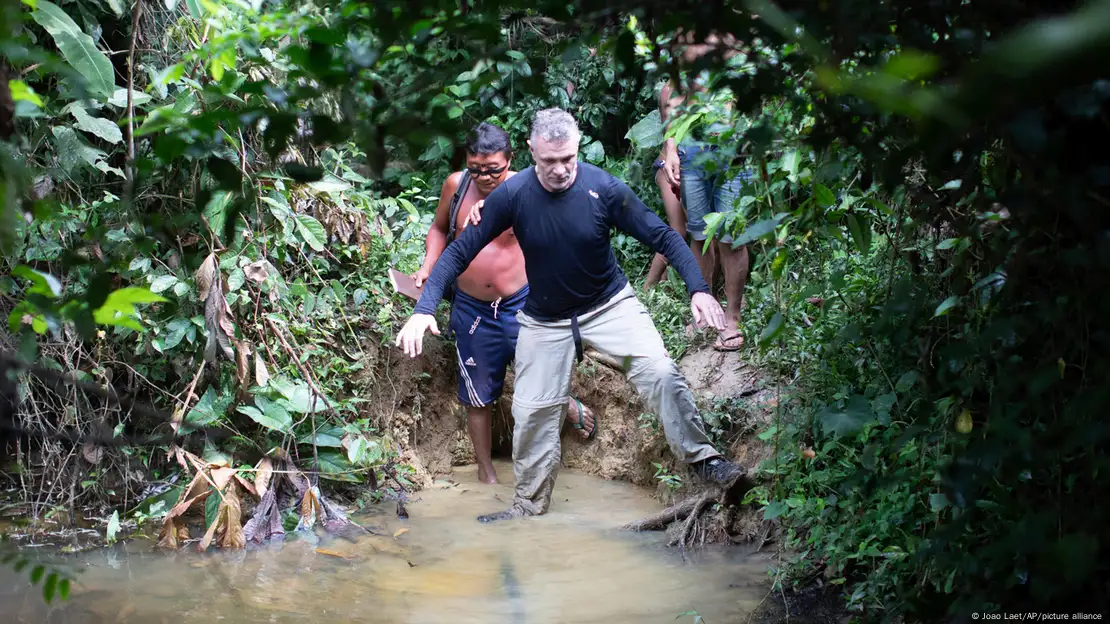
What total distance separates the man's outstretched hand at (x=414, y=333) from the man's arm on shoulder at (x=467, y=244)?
0.06 metres

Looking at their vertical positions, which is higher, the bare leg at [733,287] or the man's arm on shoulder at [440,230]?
the man's arm on shoulder at [440,230]

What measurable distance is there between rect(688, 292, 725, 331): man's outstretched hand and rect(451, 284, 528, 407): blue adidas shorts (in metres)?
1.51

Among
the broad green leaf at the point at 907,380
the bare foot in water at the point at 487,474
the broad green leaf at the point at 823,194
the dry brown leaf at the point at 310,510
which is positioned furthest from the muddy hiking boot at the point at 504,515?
the broad green leaf at the point at 823,194

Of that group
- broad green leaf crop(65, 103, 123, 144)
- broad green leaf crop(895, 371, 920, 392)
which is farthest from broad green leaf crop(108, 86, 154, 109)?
broad green leaf crop(895, 371, 920, 392)

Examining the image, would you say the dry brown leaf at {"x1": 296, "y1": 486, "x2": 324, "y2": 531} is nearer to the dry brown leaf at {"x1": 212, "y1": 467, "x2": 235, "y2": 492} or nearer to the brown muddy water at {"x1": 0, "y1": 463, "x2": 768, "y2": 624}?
the brown muddy water at {"x1": 0, "y1": 463, "x2": 768, "y2": 624}

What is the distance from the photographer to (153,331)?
5.24m

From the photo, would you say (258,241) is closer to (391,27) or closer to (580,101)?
(580,101)

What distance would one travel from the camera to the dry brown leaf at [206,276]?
16.7 feet

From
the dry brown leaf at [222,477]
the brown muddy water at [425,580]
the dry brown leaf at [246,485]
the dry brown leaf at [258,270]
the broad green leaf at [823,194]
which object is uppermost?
the broad green leaf at [823,194]

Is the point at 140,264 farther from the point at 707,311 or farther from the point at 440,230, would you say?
the point at 707,311

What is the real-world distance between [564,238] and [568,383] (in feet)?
2.80

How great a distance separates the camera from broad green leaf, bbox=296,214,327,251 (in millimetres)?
5262

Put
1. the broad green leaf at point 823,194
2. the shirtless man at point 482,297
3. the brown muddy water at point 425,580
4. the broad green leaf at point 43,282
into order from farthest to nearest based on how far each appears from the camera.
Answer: the shirtless man at point 482,297
the brown muddy water at point 425,580
the broad green leaf at point 823,194
the broad green leaf at point 43,282

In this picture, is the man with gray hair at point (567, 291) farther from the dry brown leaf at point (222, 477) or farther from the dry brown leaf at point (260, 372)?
the dry brown leaf at point (222, 477)
